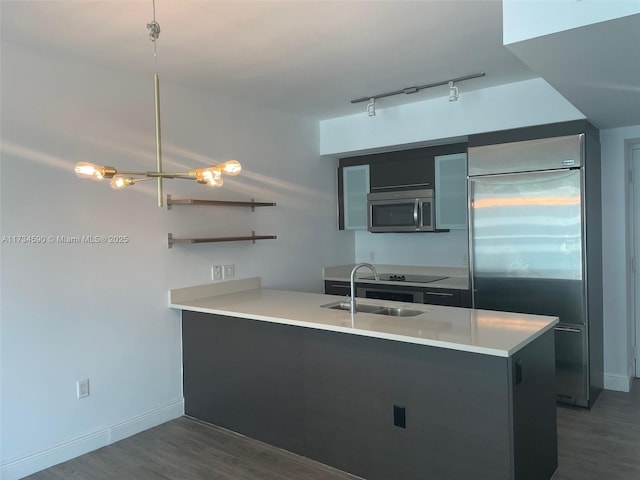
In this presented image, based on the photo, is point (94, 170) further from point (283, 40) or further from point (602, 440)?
point (602, 440)

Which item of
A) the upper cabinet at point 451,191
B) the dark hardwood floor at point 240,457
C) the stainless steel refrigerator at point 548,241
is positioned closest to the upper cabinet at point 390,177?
the upper cabinet at point 451,191

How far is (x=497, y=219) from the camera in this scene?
12.8 feet

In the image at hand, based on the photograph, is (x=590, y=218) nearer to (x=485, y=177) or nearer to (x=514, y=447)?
(x=485, y=177)

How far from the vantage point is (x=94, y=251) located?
3168 millimetres

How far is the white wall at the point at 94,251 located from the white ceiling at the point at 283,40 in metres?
0.26

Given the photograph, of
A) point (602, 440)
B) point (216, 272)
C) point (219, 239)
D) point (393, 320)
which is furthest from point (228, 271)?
point (602, 440)

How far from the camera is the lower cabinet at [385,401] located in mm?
2244

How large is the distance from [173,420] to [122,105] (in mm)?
2272

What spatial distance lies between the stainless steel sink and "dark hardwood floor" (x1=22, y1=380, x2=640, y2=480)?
968 millimetres

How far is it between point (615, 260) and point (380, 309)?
2.17 metres

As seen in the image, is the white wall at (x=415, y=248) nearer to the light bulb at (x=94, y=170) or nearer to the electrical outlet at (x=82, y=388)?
the electrical outlet at (x=82, y=388)

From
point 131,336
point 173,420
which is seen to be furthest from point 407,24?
point 173,420

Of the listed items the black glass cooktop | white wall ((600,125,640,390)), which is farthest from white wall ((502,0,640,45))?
the black glass cooktop

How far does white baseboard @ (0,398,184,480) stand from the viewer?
111 inches
